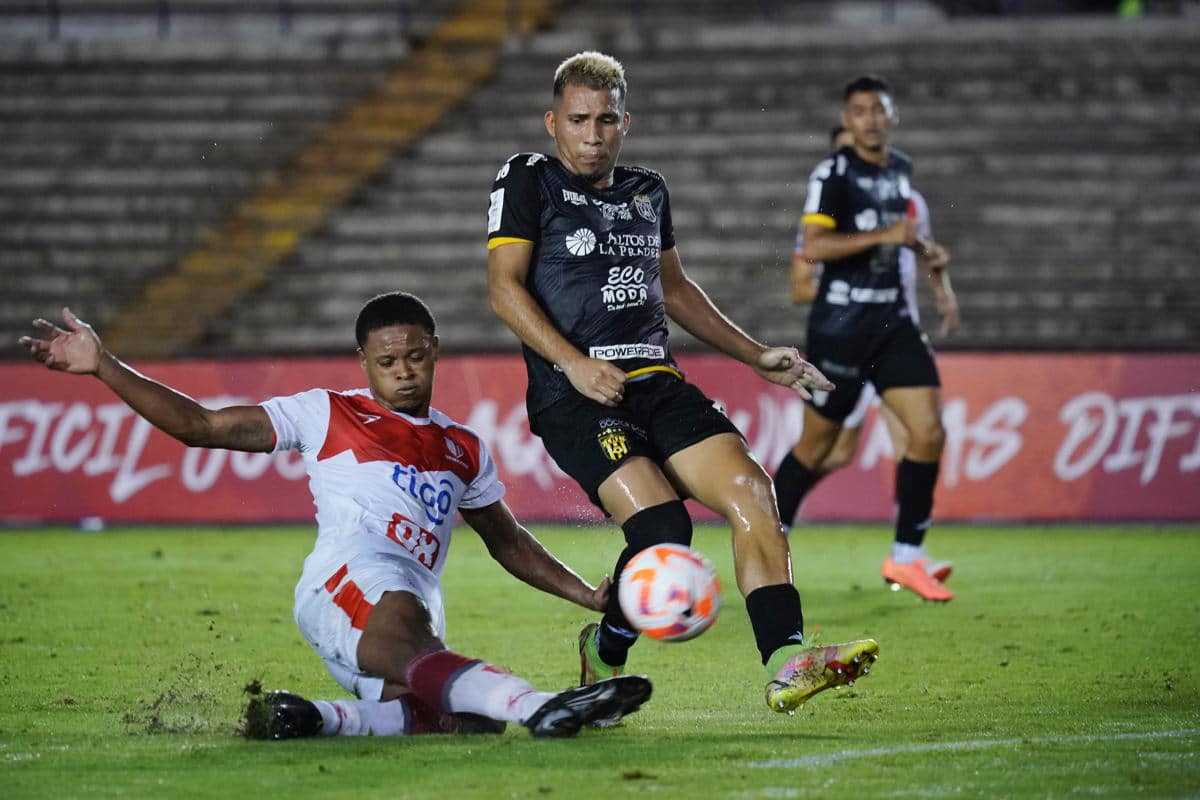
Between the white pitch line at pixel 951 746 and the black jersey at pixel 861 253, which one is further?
the black jersey at pixel 861 253

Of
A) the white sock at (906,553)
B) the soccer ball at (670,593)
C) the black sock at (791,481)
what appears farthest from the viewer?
the black sock at (791,481)

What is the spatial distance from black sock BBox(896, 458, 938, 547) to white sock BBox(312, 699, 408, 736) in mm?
4578

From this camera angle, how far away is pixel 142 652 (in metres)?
7.36

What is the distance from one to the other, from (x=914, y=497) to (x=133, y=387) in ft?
17.1

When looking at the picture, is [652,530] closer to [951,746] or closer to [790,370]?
[790,370]

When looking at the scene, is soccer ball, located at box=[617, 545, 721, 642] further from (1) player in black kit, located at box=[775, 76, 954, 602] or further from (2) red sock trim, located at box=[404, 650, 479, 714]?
(1) player in black kit, located at box=[775, 76, 954, 602]

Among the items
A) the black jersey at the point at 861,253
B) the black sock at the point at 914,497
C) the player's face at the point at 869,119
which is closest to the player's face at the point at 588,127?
the black jersey at the point at 861,253

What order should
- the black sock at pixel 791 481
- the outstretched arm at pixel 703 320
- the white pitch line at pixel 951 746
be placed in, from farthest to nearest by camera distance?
the black sock at pixel 791 481
the outstretched arm at pixel 703 320
the white pitch line at pixel 951 746

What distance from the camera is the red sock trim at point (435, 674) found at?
5.04 m

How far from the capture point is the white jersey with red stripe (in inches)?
219

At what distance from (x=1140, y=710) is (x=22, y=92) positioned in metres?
17.5

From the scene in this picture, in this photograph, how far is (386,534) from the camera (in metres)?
5.58

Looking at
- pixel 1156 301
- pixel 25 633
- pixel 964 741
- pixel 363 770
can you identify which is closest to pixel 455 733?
pixel 363 770

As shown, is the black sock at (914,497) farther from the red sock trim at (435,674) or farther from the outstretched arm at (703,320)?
the red sock trim at (435,674)
